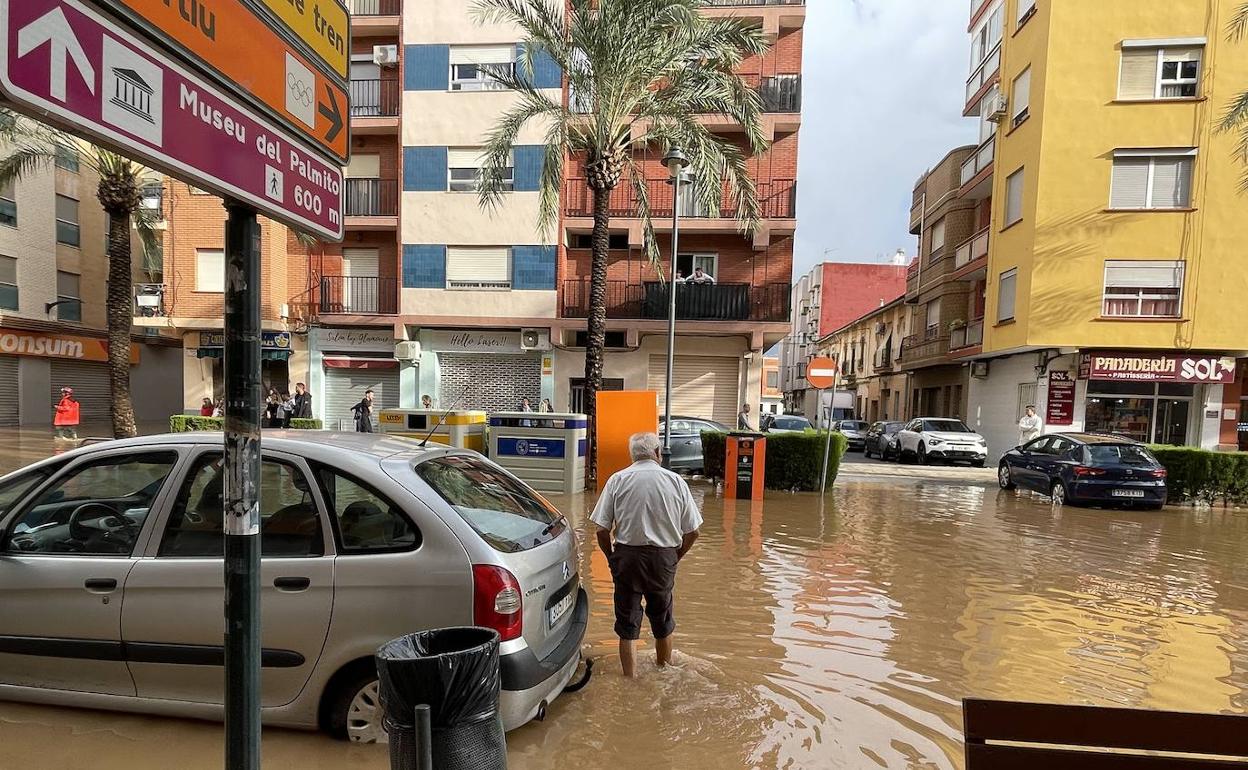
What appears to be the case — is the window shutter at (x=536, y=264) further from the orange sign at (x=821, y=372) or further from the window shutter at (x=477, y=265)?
the orange sign at (x=821, y=372)

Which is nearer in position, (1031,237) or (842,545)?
(842,545)

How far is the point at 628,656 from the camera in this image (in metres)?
4.20

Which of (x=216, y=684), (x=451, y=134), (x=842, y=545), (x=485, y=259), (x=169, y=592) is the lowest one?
(x=842, y=545)

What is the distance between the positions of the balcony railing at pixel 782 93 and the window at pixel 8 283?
28.9m

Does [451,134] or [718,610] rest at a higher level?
[451,134]

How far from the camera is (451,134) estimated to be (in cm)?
2047

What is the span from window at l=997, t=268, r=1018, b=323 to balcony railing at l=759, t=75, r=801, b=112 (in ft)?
28.0

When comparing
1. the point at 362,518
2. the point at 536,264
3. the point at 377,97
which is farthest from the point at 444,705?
the point at 377,97

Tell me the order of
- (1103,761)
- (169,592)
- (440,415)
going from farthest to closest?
(440,415) → (169,592) → (1103,761)

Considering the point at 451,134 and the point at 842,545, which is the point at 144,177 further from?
the point at 842,545

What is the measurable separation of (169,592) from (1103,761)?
3.84m

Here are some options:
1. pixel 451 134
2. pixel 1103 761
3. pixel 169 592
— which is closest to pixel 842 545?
pixel 1103 761

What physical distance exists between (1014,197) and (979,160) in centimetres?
453

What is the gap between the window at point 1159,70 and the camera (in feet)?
58.9
